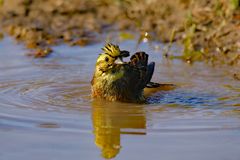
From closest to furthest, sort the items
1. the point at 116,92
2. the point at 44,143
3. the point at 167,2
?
the point at 44,143
the point at 116,92
the point at 167,2

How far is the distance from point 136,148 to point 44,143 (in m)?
0.81

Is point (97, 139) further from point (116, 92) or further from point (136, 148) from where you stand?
point (116, 92)

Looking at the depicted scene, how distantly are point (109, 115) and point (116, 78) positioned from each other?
21.7 inches

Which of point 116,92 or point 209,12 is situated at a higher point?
point 209,12

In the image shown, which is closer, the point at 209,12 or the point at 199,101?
the point at 199,101

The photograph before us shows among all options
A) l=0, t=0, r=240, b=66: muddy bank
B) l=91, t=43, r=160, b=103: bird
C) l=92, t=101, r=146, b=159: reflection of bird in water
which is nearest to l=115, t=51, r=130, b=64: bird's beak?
l=91, t=43, r=160, b=103: bird

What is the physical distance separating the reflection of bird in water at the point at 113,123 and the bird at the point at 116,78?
0.43ft

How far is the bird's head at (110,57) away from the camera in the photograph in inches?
304

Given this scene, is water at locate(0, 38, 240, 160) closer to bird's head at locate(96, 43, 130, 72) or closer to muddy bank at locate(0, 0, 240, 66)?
bird's head at locate(96, 43, 130, 72)

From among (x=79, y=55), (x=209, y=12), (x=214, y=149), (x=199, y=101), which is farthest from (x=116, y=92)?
(x=209, y=12)

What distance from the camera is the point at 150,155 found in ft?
19.5

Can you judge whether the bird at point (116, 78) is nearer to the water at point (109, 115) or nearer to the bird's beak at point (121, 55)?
the bird's beak at point (121, 55)

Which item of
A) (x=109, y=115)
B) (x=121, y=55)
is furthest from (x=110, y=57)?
(x=109, y=115)

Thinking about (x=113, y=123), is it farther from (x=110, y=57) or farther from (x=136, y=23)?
(x=136, y=23)
